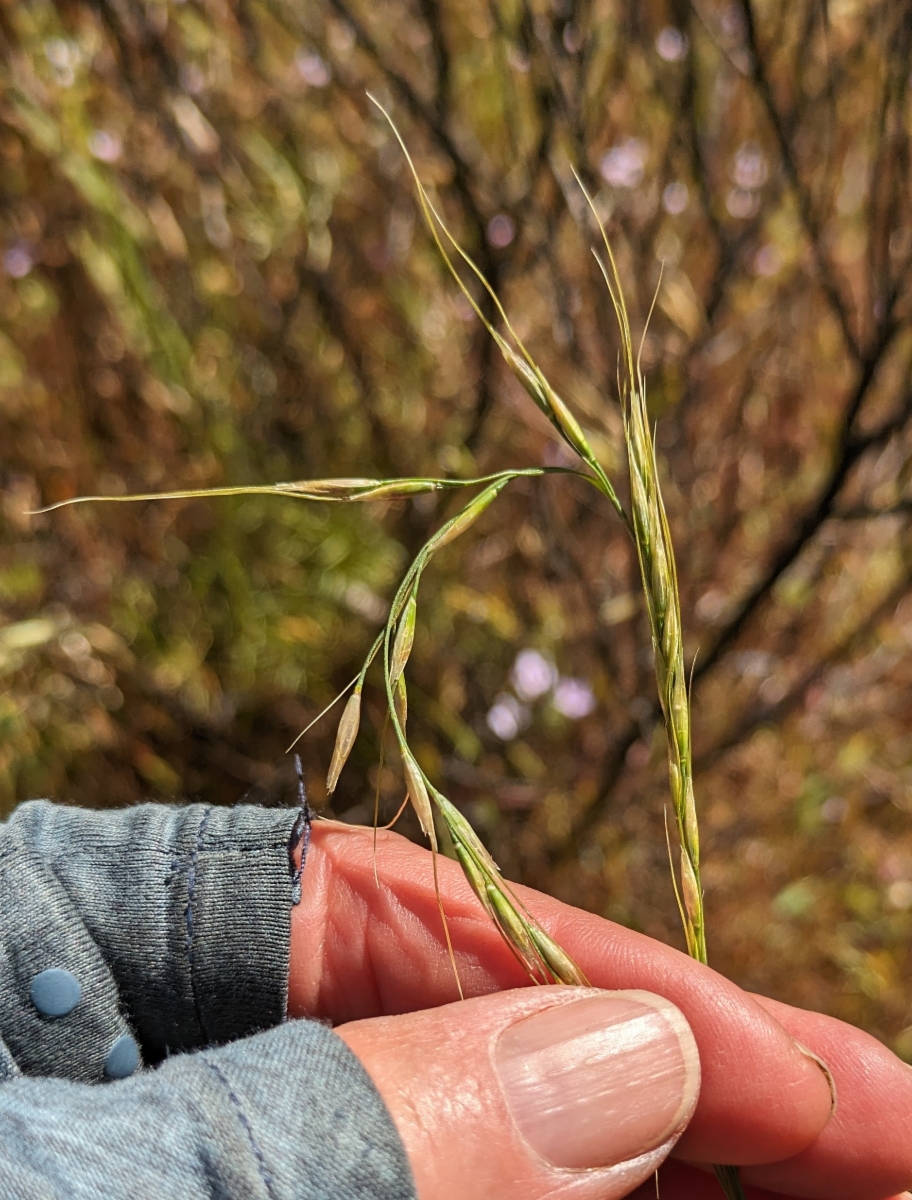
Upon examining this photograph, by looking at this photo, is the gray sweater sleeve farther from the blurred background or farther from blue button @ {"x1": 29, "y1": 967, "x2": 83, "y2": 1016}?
the blurred background

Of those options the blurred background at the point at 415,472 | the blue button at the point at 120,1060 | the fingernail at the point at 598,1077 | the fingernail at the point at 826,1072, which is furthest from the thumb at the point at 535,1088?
the blurred background at the point at 415,472

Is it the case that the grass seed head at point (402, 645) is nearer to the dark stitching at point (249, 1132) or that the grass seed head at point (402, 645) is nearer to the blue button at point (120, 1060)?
the dark stitching at point (249, 1132)

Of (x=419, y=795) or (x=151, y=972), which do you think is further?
(x=151, y=972)

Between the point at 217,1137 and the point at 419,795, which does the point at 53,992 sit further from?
the point at 419,795

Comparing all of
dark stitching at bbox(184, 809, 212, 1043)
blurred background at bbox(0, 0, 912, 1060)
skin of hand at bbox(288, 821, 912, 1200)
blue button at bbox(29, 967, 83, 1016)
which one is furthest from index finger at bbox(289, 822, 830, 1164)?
blurred background at bbox(0, 0, 912, 1060)

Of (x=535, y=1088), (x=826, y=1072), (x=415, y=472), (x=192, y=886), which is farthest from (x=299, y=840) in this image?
(x=415, y=472)

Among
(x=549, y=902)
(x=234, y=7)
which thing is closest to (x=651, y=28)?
(x=234, y=7)
